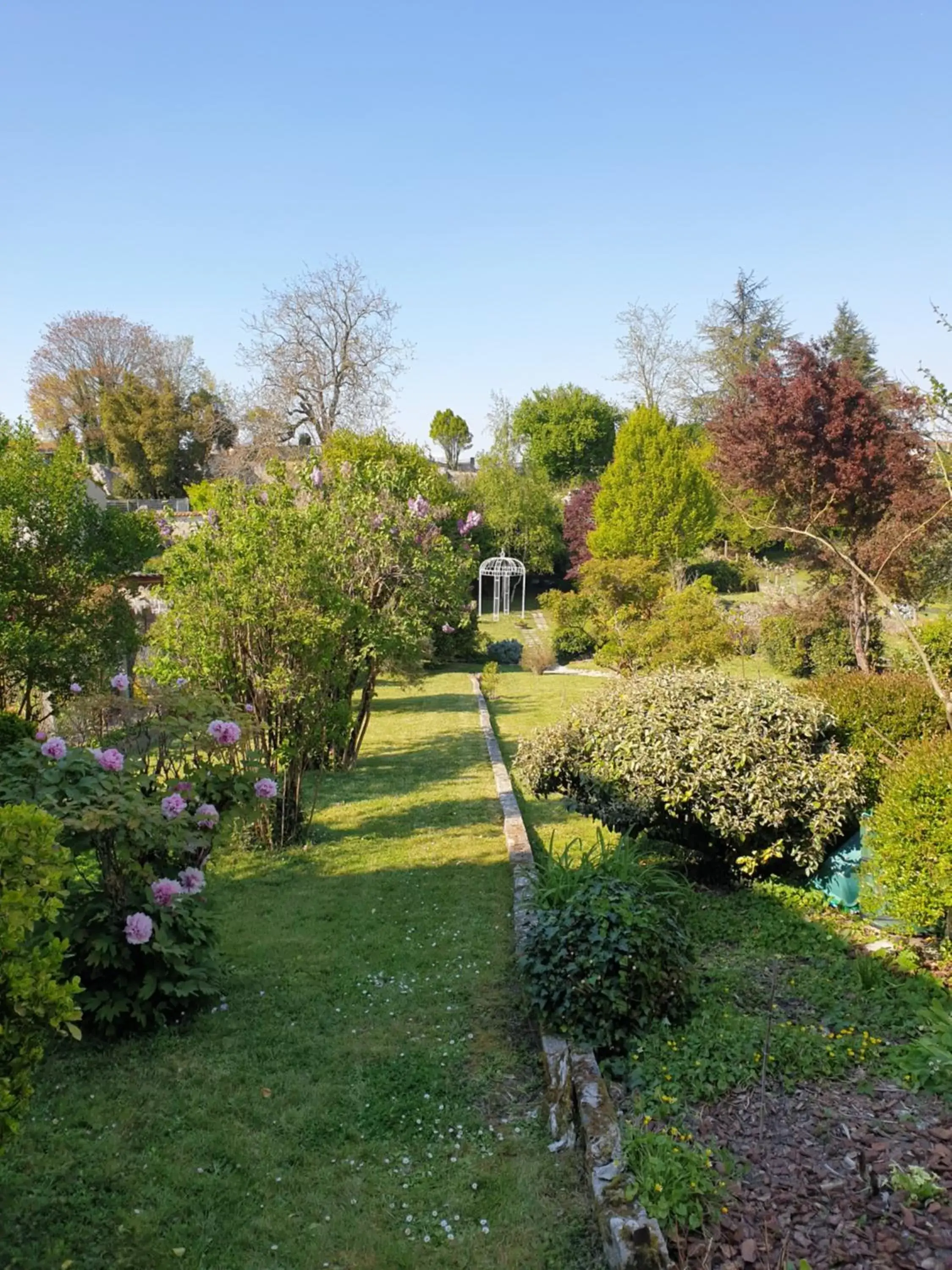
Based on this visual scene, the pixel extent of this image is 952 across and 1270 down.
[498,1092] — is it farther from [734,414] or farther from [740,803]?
[734,414]

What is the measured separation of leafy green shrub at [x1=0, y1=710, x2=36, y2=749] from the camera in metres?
7.58

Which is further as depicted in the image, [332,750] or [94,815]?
[332,750]

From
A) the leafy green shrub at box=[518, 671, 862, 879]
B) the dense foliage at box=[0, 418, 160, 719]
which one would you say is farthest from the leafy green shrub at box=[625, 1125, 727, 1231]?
the dense foliage at box=[0, 418, 160, 719]

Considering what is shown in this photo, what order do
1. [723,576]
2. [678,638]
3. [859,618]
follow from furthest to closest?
[723,576] < [859,618] < [678,638]

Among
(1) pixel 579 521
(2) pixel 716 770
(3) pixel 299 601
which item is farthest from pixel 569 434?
(2) pixel 716 770

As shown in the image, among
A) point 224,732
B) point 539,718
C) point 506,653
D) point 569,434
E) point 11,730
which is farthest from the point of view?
point 569,434

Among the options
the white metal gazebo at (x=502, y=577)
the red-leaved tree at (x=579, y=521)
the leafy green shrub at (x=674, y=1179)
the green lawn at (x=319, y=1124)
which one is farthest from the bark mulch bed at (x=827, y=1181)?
the red-leaved tree at (x=579, y=521)

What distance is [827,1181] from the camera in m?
2.93

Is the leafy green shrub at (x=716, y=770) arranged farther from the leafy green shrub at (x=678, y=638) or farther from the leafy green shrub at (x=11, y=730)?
the leafy green shrub at (x=678, y=638)

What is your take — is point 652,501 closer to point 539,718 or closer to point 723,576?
point 723,576

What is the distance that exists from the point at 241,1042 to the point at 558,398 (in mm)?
47294

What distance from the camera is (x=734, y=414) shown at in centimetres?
1477

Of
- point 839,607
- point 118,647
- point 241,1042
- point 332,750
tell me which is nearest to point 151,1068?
point 241,1042

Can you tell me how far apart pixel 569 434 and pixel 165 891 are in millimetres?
45168
